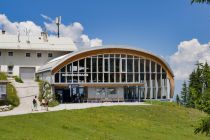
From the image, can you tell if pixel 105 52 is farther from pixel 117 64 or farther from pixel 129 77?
pixel 129 77

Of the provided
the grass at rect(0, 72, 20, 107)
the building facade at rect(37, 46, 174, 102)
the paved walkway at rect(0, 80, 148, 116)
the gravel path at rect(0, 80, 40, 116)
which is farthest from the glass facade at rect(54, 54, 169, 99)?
the grass at rect(0, 72, 20, 107)

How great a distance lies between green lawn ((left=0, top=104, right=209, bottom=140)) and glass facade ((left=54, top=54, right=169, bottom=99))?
40.5 ft

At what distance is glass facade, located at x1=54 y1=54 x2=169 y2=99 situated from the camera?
171 ft

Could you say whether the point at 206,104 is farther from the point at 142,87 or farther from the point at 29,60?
the point at 29,60

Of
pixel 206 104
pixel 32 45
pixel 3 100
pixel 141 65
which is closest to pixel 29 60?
pixel 32 45

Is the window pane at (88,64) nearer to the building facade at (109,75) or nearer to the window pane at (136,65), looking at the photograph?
the building facade at (109,75)

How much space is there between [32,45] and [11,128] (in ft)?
131

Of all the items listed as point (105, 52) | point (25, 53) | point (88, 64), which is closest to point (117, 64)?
point (105, 52)

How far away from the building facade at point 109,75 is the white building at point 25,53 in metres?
6.87

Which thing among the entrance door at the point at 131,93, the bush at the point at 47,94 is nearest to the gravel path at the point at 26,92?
the bush at the point at 47,94

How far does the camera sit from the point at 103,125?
29.6 m

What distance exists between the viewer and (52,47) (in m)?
64.4

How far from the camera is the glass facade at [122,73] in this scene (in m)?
52.1

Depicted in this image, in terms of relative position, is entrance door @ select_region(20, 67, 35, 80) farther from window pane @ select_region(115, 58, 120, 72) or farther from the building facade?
window pane @ select_region(115, 58, 120, 72)
